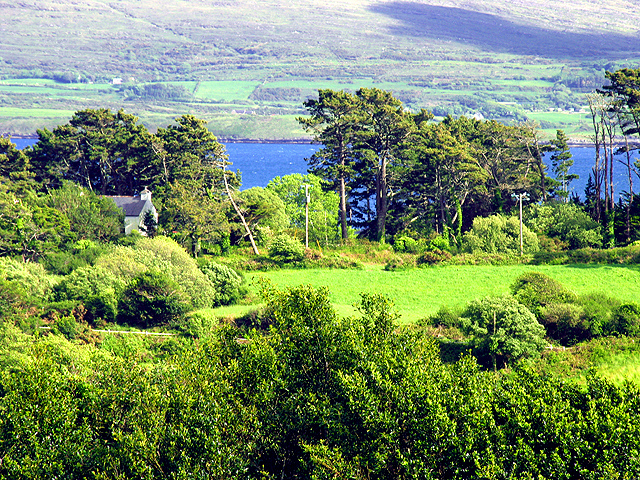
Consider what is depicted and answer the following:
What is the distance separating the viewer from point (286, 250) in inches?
2172

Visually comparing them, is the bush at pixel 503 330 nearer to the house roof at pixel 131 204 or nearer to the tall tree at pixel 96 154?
the house roof at pixel 131 204

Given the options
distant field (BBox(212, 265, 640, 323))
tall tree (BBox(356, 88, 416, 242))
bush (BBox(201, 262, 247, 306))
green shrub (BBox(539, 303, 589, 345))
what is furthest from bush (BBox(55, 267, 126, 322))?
tall tree (BBox(356, 88, 416, 242))

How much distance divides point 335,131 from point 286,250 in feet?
50.6

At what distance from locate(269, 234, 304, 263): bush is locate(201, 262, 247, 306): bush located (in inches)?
311

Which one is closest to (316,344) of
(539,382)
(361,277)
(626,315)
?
(539,382)

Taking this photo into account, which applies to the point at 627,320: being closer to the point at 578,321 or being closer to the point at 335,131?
the point at 578,321

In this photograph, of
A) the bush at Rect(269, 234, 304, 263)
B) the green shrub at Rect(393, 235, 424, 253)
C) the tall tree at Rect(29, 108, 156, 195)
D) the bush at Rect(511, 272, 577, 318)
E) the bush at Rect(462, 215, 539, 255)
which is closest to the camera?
the bush at Rect(511, 272, 577, 318)

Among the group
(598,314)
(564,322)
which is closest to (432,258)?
(564,322)

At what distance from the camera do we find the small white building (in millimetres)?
60531

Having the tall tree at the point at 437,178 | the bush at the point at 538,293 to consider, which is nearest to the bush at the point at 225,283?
the bush at the point at 538,293

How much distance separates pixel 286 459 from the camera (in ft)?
66.9

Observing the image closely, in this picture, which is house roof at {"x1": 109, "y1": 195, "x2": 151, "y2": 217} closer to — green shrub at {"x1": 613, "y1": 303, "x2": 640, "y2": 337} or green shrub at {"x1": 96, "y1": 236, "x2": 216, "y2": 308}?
green shrub at {"x1": 96, "y1": 236, "x2": 216, "y2": 308}

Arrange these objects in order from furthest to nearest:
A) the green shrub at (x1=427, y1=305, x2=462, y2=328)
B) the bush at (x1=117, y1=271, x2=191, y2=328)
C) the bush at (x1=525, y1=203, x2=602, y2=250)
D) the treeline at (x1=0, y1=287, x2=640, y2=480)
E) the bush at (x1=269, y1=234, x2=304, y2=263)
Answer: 1. the bush at (x1=525, y1=203, x2=602, y2=250)
2. the bush at (x1=269, y1=234, x2=304, y2=263)
3. the bush at (x1=117, y1=271, x2=191, y2=328)
4. the green shrub at (x1=427, y1=305, x2=462, y2=328)
5. the treeline at (x1=0, y1=287, x2=640, y2=480)

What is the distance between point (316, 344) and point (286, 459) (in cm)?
371
